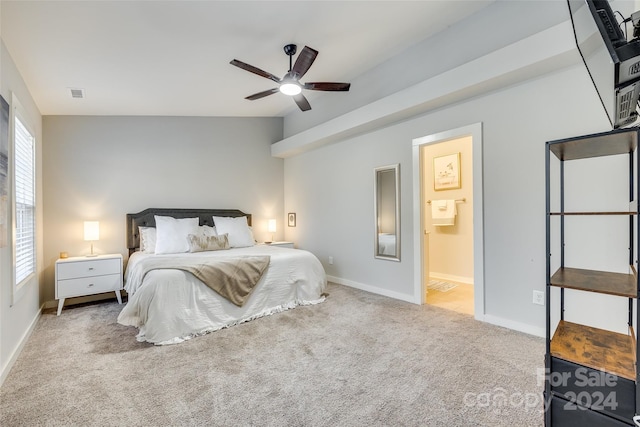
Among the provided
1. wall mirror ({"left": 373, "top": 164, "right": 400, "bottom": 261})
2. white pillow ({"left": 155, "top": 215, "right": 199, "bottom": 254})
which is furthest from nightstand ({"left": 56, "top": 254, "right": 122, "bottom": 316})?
→ wall mirror ({"left": 373, "top": 164, "right": 400, "bottom": 261})

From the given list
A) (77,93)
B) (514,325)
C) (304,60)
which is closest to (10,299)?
(77,93)

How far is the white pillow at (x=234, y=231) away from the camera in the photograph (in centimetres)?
489

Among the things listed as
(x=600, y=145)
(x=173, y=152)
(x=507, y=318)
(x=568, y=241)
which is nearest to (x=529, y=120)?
(x=568, y=241)

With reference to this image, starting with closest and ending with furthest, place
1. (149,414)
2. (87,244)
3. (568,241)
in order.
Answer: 1. (149,414)
2. (568,241)
3. (87,244)

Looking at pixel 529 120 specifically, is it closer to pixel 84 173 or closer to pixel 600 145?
pixel 600 145

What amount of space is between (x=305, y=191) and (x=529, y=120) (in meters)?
3.55

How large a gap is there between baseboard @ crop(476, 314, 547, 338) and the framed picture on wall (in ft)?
8.40

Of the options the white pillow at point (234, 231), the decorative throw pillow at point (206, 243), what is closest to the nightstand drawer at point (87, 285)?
the decorative throw pillow at point (206, 243)

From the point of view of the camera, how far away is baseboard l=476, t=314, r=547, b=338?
2818mm

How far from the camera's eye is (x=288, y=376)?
2.21 metres

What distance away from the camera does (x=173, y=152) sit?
5.09m

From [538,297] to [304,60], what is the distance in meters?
3.01

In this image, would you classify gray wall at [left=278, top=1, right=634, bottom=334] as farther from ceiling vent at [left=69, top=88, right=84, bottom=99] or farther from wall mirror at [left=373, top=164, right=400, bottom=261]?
ceiling vent at [left=69, top=88, right=84, bottom=99]

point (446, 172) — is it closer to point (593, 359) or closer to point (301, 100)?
point (301, 100)
